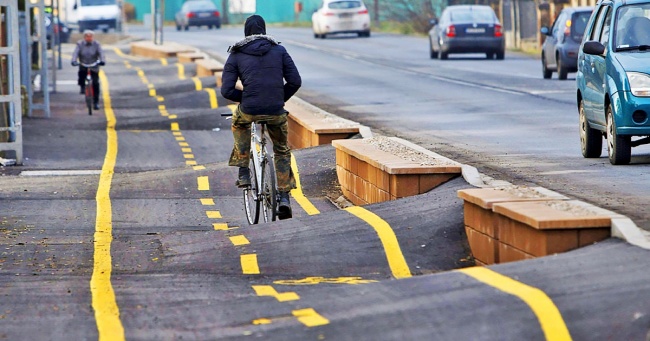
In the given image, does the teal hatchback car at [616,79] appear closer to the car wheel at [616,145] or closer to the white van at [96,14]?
the car wheel at [616,145]

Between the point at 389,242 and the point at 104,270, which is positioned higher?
the point at 389,242

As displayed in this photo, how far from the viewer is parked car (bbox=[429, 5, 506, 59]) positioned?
42.3 meters

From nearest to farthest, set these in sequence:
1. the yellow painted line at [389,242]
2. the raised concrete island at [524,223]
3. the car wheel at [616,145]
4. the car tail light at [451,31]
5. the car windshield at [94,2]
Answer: the raised concrete island at [524,223], the yellow painted line at [389,242], the car wheel at [616,145], the car tail light at [451,31], the car windshield at [94,2]

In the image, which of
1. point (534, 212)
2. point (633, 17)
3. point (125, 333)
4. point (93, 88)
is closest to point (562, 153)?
point (633, 17)

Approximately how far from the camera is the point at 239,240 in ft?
36.1

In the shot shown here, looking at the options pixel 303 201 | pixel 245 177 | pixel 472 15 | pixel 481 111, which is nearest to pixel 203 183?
pixel 303 201

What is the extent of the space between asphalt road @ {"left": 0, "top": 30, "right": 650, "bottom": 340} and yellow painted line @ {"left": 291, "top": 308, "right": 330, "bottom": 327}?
0.5 inches

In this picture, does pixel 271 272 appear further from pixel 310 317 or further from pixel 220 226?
pixel 220 226

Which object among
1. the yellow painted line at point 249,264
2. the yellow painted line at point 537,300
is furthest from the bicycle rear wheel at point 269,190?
the yellow painted line at point 537,300

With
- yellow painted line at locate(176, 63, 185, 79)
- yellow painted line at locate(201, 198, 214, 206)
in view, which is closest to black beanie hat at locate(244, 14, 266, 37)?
yellow painted line at locate(201, 198, 214, 206)

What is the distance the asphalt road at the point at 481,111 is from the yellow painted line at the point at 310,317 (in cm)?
253

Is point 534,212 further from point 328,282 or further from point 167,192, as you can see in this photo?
point 167,192

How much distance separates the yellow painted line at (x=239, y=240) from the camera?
10845mm

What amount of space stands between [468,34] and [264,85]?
30.7 m
